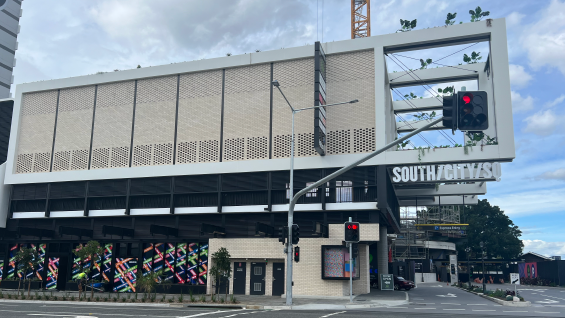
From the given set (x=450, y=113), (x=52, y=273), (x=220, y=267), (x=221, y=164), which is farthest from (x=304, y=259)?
(x=52, y=273)

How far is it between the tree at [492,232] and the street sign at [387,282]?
60.7 m

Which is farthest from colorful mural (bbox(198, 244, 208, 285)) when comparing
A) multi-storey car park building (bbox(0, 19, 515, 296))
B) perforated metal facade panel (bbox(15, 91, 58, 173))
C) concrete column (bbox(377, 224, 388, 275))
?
perforated metal facade panel (bbox(15, 91, 58, 173))

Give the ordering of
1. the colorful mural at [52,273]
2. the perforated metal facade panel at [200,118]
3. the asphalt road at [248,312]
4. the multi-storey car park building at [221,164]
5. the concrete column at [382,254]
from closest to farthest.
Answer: the asphalt road at [248,312] < the multi-storey car park building at [221,164] < the perforated metal facade panel at [200,118] < the colorful mural at [52,273] < the concrete column at [382,254]

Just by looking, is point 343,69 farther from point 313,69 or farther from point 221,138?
point 221,138

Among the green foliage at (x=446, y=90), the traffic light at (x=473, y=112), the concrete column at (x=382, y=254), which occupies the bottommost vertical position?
the concrete column at (x=382, y=254)

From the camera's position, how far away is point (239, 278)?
1375 inches

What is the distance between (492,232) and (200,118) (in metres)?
79.1

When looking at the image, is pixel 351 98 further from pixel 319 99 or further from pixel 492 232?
pixel 492 232

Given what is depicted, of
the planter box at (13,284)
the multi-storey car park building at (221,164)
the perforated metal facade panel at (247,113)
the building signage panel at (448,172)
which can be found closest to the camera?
the building signage panel at (448,172)

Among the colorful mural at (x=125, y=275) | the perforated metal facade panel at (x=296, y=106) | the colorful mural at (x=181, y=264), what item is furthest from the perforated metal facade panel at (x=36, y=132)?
the perforated metal facade panel at (x=296, y=106)

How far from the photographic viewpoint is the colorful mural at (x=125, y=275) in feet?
125

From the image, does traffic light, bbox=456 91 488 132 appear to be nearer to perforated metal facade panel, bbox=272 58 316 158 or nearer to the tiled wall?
the tiled wall

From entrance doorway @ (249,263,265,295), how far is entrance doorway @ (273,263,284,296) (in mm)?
890

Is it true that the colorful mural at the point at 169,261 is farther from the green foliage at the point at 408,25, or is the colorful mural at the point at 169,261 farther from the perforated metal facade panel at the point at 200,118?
the green foliage at the point at 408,25
